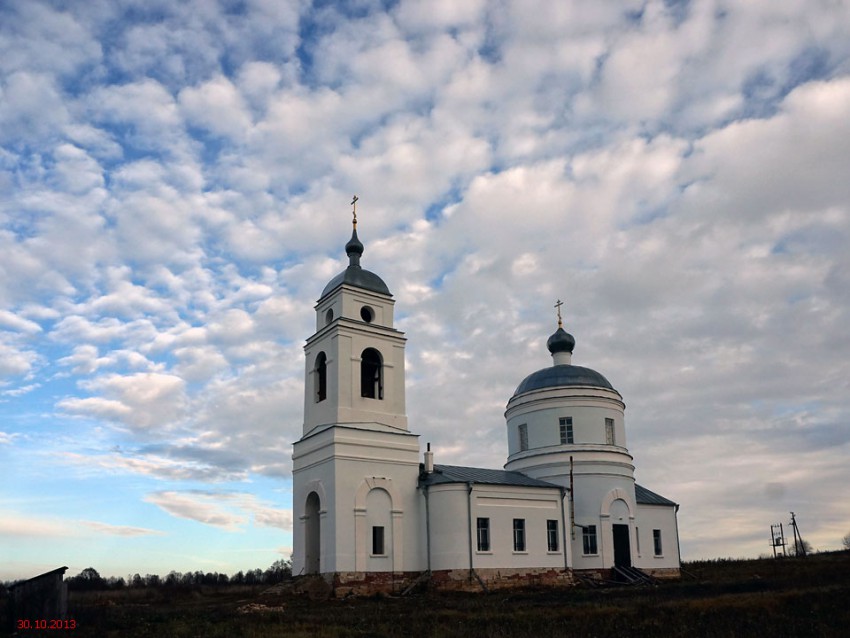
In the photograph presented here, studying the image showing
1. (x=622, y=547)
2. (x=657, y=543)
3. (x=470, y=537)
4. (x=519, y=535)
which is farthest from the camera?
(x=657, y=543)

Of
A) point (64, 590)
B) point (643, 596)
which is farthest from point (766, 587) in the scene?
point (64, 590)

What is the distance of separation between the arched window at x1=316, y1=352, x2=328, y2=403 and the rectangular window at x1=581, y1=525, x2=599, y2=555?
12.8 meters

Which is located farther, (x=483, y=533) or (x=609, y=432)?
(x=609, y=432)

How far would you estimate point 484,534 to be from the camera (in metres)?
29.5

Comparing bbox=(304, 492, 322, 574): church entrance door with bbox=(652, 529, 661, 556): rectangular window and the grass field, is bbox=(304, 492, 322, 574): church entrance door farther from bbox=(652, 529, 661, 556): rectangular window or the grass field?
bbox=(652, 529, 661, 556): rectangular window

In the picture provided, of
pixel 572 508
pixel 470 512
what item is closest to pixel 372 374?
pixel 470 512

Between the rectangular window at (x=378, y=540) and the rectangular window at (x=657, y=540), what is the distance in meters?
14.7

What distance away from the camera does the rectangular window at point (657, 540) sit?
36.2 m

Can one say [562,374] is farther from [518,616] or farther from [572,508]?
[518,616]

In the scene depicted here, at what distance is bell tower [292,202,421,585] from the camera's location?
27672 millimetres

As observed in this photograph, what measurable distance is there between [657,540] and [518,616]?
2068 cm

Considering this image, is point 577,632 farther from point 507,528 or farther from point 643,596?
point 507,528

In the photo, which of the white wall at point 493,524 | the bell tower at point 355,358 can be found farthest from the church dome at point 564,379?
the bell tower at point 355,358

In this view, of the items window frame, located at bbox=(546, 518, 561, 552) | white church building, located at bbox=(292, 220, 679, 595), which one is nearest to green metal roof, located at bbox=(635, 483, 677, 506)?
white church building, located at bbox=(292, 220, 679, 595)
